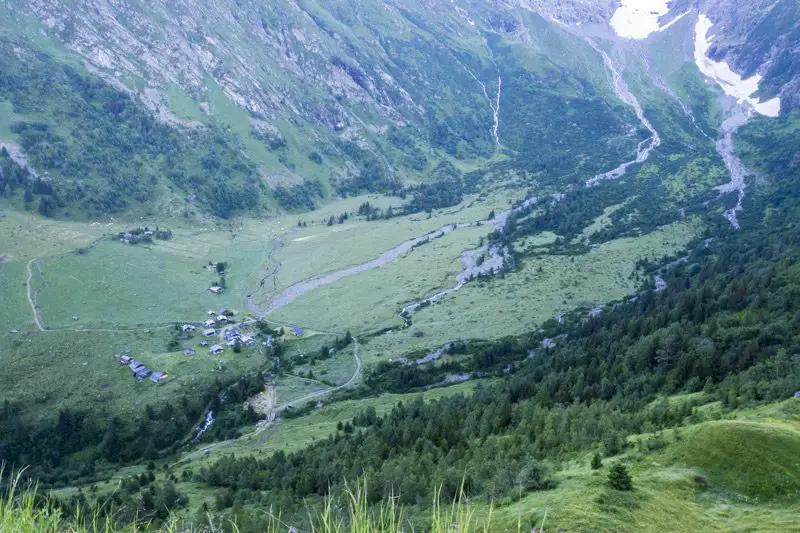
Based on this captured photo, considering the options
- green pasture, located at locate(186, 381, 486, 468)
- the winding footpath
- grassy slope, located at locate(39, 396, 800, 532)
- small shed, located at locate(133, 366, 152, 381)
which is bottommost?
green pasture, located at locate(186, 381, 486, 468)

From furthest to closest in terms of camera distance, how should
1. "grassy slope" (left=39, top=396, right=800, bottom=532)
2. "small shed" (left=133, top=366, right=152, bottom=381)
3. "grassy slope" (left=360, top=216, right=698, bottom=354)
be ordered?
1. "grassy slope" (left=360, top=216, right=698, bottom=354)
2. "small shed" (left=133, top=366, right=152, bottom=381)
3. "grassy slope" (left=39, top=396, right=800, bottom=532)

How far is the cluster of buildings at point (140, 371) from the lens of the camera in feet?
275

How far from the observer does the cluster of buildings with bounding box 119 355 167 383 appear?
8394 centimetres

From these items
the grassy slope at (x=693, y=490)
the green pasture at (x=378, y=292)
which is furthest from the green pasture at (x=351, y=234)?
the grassy slope at (x=693, y=490)

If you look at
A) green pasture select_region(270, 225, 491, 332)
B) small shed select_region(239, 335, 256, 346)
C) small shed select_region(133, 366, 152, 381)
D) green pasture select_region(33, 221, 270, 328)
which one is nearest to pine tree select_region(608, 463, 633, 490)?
small shed select_region(133, 366, 152, 381)

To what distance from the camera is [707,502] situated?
27.8 metres

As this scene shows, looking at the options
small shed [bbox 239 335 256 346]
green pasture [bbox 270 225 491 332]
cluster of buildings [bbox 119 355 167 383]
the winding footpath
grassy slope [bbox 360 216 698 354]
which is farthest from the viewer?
green pasture [bbox 270 225 491 332]

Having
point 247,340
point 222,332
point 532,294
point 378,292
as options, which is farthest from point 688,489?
point 378,292

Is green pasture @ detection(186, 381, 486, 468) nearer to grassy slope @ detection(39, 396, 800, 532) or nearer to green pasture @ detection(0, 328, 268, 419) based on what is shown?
green pasture @ detection(0, 328, 268, 419)

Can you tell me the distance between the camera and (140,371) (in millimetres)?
84625

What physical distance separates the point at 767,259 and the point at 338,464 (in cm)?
8880

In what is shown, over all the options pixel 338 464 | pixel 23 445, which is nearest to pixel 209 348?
pixel 23 445

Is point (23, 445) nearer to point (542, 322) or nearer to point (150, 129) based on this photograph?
point (542, 322)

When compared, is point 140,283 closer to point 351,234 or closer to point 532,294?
point 351,234
